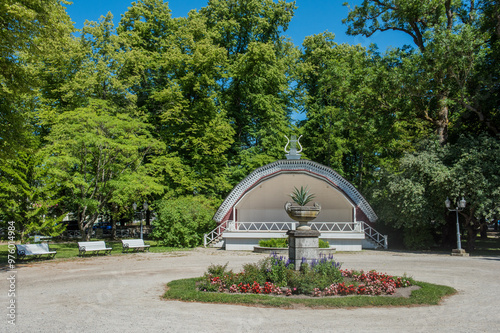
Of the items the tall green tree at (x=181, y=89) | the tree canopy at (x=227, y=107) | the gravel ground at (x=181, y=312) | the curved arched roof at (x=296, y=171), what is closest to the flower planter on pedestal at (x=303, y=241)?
the gravel ground at (x=181, y=312)

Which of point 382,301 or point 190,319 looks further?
point 382,301

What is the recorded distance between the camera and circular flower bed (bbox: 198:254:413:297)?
31.3 ft

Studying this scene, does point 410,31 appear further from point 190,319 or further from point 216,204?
point 190,319

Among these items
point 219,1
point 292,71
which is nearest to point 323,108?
point 292,71

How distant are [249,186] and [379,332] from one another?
19.3 m

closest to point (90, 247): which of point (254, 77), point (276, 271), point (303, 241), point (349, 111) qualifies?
point (276, 271)

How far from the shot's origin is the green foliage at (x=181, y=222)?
80.3ft

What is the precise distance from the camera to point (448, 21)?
24125 millimetres

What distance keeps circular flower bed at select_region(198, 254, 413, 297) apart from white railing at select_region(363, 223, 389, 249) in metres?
14.9

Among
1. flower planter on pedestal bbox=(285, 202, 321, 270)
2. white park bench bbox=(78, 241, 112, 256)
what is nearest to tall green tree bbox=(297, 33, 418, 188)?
flower planter on pedestal bbox=(285, 202, 321, 270)

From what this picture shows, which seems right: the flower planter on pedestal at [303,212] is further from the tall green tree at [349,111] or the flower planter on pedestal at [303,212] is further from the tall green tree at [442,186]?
the tall green tree at [349,111]

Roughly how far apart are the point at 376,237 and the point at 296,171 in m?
7.78

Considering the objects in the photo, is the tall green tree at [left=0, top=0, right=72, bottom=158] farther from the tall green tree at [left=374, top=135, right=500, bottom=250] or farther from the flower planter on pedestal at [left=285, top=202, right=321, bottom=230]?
the tall green tree at [left=374, top=135, right=500, bottom=250]

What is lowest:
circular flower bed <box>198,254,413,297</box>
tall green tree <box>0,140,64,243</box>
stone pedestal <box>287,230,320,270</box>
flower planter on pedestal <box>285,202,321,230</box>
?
circular flower bed <box>198,254,413,297</box>
